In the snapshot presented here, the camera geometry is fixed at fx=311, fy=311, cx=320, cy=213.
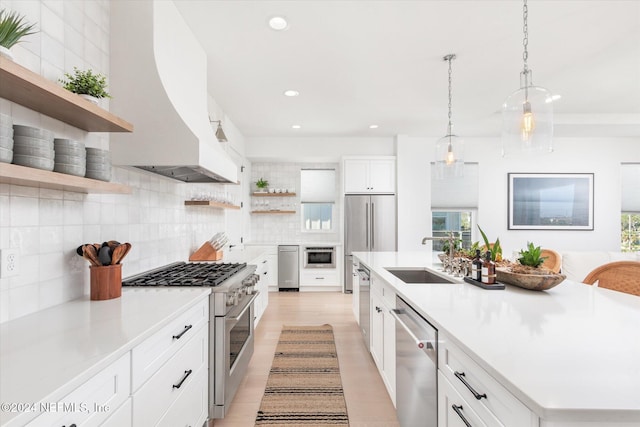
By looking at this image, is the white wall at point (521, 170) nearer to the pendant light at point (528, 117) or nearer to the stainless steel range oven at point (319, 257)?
the stainless steel range oven at point (319, 257)

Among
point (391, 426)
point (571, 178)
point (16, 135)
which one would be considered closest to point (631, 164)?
point (571, 178)

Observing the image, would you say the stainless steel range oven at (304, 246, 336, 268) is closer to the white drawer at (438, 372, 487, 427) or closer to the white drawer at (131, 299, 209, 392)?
the white drawer at (131, 299, 209, 392)

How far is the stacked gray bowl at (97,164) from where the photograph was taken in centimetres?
136

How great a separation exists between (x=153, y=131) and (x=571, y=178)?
6.54 metres

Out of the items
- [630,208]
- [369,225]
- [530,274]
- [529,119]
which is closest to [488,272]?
[530,274]

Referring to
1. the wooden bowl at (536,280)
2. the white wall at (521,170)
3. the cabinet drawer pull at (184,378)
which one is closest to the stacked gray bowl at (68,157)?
the cabinet drawer pull at (184,378)

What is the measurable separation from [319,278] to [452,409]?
15.0 feet

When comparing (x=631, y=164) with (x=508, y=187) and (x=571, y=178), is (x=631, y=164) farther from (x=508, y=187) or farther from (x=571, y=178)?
(x=508, y=187)

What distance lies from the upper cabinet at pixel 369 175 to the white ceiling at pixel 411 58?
1.02 metres

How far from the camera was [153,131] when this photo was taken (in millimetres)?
1848

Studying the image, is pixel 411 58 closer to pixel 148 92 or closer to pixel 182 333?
pixel 148 92

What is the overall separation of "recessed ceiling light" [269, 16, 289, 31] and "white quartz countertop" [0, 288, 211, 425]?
2.00 meters

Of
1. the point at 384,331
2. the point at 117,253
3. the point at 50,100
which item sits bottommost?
the point at 384,331

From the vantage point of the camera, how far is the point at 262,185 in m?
5.82
